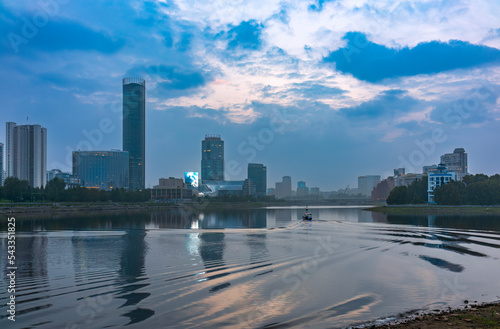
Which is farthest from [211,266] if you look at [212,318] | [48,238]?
[48,238]

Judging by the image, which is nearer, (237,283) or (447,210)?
(237,283)

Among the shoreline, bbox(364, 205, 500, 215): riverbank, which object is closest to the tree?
bbox(364, 205, 500, 215): riverbank

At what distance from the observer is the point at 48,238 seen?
176 feet

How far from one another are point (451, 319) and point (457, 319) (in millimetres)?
256

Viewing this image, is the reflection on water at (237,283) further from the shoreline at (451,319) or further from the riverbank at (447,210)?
the riverbank at (447,210)

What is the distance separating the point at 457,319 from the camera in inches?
690

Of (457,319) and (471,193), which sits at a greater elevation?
(471,193)

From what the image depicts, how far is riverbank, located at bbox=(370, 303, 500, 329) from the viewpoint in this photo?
16.6 metres

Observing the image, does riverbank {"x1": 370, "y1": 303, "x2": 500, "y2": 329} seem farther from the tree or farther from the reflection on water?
the tree

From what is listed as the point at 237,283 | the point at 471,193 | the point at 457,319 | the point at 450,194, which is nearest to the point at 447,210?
the point at 450,194

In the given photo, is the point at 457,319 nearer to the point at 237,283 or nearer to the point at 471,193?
the point at 237,283

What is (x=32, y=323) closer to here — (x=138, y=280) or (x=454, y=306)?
(x=138, y=280)

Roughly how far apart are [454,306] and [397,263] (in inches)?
568

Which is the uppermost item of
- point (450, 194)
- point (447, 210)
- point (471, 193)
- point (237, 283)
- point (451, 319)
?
point (471, 193)
